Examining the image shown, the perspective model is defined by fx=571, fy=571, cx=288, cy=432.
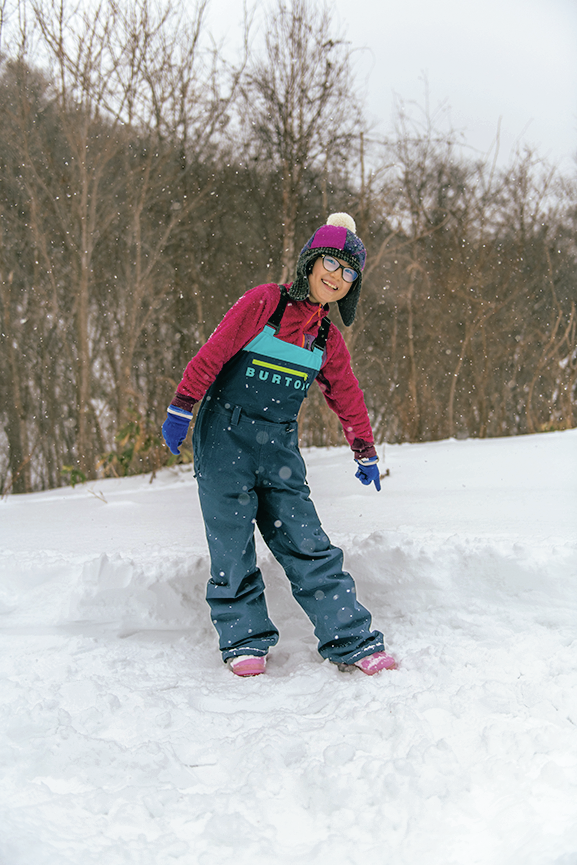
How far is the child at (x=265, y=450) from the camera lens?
174 cm

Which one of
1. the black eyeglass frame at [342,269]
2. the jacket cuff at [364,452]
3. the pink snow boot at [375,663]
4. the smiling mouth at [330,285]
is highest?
the black eyeglass frame at [342,269]

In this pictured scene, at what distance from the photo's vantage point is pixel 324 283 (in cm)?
183

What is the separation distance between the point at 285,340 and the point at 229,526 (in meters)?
0.62

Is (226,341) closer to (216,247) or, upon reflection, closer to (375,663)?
(375,663)

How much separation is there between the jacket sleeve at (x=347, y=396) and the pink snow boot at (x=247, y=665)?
30.7 inches

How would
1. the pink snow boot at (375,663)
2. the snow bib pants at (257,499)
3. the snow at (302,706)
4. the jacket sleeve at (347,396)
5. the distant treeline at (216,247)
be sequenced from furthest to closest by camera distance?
the distant treeline at (216,247)
the jacket sleeve at (347,396)
the snow bib pants at (257,499)
the pink snow boot at (375,663)
the snow at (302,706)

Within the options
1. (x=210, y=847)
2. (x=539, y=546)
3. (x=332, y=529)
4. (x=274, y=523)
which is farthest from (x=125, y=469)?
(x=210, y=847)

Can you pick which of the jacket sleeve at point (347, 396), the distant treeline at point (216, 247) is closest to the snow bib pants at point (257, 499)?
the jacket sleeve at point (347, 396)

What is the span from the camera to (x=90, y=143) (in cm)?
572

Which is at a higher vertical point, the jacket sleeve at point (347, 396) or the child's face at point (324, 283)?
the child's face at point (324, 283)

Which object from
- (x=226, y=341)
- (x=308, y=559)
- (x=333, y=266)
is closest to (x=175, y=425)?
(x=226, y=341)

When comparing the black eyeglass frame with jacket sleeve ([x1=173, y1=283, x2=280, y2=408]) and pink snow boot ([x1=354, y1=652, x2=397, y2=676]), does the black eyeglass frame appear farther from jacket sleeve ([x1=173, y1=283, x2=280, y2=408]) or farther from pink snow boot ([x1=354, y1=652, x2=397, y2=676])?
pink snow boot ([x1=354, y1=652, x2=397, y2=676])

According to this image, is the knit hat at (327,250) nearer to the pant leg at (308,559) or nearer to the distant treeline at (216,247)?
the pant leg at (308,559)

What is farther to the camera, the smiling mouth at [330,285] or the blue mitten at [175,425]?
the smiling mouth at [330,285]
